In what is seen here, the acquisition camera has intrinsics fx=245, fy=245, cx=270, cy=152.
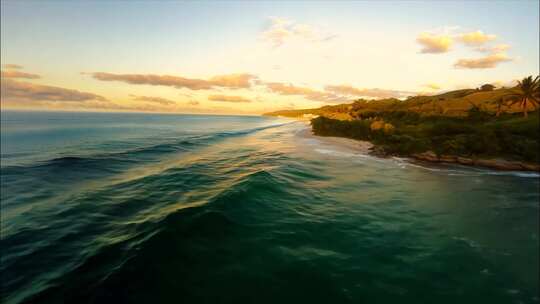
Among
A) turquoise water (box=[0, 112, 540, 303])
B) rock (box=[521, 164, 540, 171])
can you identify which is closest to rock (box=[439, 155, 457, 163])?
rock (box=[521, 164, 540, 171])

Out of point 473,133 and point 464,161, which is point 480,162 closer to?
point 464,161

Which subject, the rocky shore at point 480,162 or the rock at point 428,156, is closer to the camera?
the rocky shore at point 480,162

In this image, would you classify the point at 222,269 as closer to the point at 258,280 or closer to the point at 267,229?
the point at 258,280

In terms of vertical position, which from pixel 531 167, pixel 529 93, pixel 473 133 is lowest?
pixel 531 167

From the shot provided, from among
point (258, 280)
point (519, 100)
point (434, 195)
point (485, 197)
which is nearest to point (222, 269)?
point (258, 280)

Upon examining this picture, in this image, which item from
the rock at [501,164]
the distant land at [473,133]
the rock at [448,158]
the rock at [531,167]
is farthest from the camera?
the rock at [448,158]

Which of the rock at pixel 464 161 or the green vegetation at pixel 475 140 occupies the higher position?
the green vegetation at pixel 475 140

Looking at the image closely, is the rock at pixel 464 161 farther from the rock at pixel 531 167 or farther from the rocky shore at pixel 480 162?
the rock at pixel 531 167

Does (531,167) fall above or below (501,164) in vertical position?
below

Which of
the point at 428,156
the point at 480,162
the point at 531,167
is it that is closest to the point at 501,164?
the point at 480,162

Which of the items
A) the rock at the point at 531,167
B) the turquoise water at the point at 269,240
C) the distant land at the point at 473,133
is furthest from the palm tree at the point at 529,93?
the turquoise water at the point at 269,240
